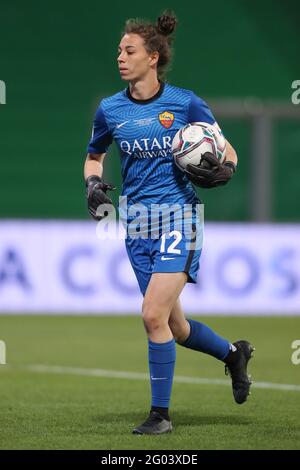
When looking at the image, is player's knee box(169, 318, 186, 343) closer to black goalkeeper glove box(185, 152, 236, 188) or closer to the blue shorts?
the blue shorts

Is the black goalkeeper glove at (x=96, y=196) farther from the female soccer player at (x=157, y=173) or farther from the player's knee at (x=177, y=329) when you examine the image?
the player's knee at (x=177, y=329)

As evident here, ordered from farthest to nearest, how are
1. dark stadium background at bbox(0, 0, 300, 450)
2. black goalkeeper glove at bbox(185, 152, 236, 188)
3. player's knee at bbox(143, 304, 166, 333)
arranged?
dark stadium background at bbox(0, 0, 300, 450)
black goalkeeper glove at bbox(185, 152, 236, 188)
player's knee at bbox(143, 304, 166, 333)

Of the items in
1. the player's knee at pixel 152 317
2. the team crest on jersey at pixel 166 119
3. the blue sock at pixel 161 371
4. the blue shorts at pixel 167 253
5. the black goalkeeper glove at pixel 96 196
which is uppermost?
the team crest on jersey at pixel 166 119

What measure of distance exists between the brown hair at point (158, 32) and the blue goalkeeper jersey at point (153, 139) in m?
0.20

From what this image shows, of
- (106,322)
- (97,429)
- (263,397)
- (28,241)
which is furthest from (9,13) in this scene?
(97,429)

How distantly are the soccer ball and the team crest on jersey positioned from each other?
93 mm

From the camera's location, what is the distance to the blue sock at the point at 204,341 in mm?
7113

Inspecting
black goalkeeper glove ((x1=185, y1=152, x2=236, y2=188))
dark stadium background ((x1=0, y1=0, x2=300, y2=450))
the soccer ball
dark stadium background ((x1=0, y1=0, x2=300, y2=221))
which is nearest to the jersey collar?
the soccer ball

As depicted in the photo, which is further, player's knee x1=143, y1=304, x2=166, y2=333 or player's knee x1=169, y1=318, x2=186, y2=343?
player's knee x1=169, y1=318, x2=186, y2=343

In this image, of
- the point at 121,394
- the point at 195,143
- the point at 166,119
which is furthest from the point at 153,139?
the point at 121,394

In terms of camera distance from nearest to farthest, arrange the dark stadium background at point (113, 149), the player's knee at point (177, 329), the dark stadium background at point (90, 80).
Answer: the player's knee at point (177, 329) < the dark stadium background at point (113, 149) < the dark stadium background at point (90, 80)

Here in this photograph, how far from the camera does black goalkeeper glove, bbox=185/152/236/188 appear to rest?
21.7 feet

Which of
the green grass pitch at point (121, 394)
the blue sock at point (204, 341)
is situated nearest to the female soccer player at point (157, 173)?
the blue sock at point (204, 341)
